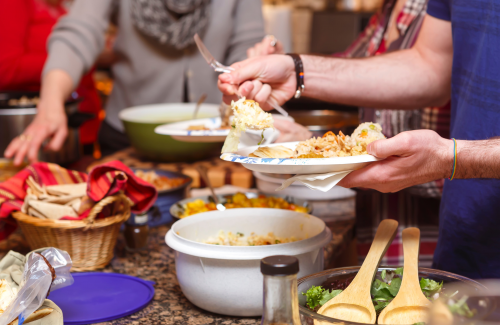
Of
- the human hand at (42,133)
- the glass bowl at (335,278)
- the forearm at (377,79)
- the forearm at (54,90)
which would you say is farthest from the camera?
the forearm at (54,90)

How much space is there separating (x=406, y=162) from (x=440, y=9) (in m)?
0.64

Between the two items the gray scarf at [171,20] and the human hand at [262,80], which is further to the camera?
the gray scarf at [171,20]

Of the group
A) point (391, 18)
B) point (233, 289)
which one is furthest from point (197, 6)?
point (233, 289)

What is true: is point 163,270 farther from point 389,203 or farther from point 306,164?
point 389,203

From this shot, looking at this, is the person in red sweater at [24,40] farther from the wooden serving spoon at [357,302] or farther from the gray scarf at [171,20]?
the wooden serving spoon at [357,302]

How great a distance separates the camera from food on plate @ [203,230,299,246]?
3.87ft

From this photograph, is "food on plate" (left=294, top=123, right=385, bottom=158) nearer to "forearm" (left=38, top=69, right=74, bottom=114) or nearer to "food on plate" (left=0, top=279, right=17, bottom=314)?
"food on plate" (left=0, top=279, right=17, bottom=314)

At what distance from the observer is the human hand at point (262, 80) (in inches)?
49.5

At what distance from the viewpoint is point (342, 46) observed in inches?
169

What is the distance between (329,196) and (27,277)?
1240 millimetres

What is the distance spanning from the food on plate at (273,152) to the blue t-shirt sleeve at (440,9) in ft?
2.07

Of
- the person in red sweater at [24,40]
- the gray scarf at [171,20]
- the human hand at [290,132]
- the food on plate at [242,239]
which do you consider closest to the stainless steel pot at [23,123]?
the gray scarf at [171,20]

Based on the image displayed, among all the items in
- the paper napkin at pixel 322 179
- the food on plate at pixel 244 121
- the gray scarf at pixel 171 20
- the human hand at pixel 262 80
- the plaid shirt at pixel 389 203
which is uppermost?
the gray scarf at pixel 171 20

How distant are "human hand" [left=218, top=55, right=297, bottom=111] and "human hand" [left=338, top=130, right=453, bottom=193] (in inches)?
16.7
